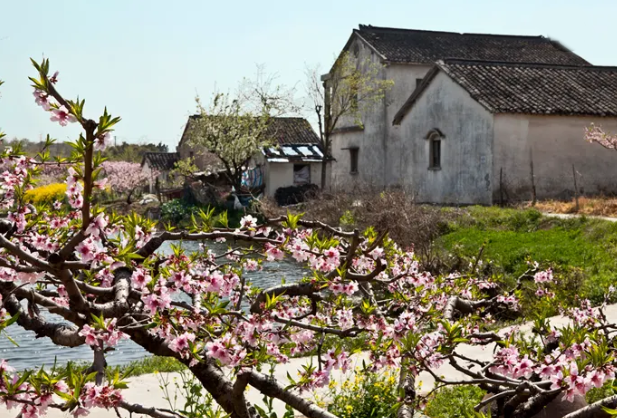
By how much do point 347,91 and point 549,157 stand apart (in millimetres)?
12952

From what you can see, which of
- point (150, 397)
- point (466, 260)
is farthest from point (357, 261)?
point (466, 260)

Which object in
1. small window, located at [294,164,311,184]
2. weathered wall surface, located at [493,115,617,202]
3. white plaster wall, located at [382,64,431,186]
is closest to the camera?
weathered wall surface, located at [493,115,617,202]

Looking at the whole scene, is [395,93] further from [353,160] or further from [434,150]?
[434,150]

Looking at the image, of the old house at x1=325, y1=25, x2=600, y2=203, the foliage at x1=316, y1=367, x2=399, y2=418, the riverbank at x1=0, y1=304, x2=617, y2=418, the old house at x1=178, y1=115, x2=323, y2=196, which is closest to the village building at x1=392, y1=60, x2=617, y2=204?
the old house at x1=325, y1=25, x2=600, y2=203

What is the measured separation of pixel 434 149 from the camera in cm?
2928

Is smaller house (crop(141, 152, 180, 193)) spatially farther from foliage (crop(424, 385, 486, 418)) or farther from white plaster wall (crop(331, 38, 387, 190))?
foliage (crop(424, 385, 486, 418))

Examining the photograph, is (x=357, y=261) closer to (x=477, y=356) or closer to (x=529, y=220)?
(x=477, y=356)

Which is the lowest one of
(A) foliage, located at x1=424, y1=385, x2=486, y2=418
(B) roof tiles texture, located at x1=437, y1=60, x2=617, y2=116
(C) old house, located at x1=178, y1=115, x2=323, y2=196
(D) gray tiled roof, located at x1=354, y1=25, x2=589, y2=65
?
(A) foliage, located at x1=424, y1=385, x2=486, y2=418

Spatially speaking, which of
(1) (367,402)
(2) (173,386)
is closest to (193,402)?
(1) (367,402)

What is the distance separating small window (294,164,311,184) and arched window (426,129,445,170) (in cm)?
1447

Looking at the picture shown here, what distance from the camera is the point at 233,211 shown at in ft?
118

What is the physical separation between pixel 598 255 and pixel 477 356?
24.0 ft

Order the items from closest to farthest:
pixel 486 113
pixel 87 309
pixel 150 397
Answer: pixel 87 309
pixel 150 397
pixel 486 113

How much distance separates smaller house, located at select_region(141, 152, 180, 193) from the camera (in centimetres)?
5815
